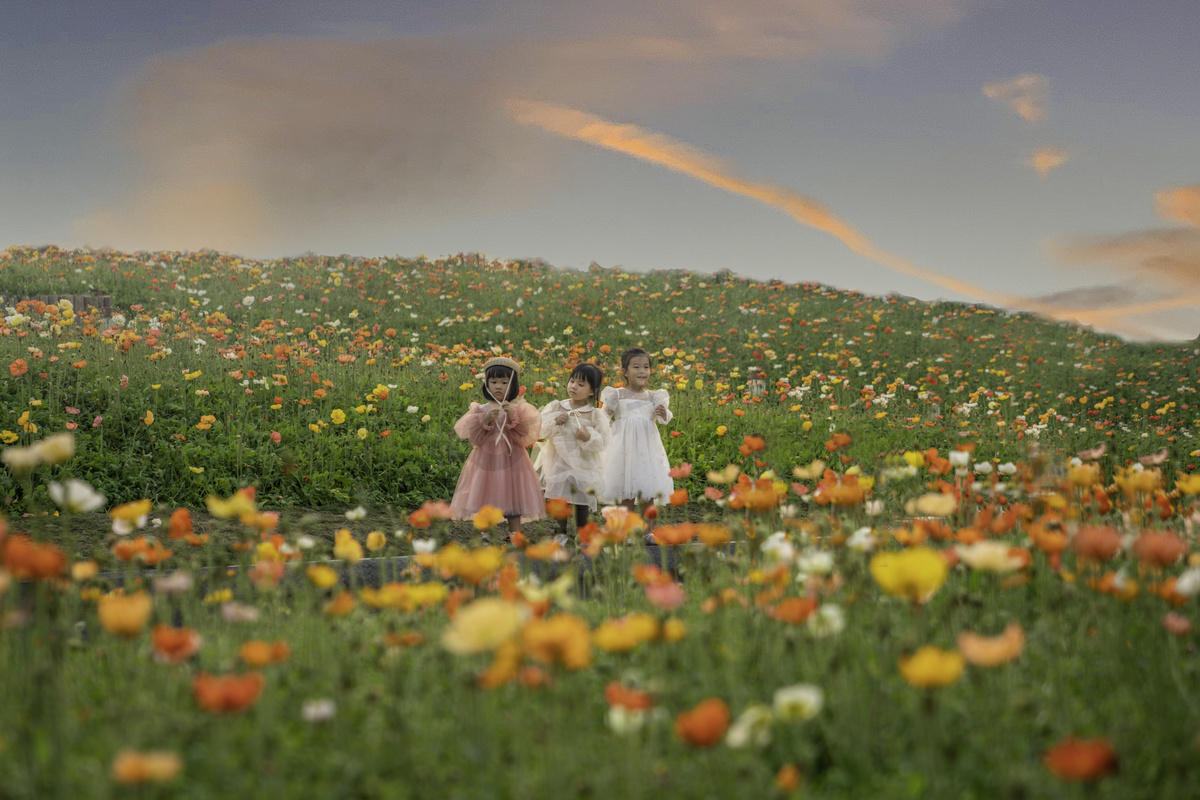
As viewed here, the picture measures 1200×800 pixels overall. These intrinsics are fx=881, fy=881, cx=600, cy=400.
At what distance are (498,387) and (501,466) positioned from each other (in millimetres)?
576

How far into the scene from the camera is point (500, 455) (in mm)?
6305

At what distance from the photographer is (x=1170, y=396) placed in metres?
14.5

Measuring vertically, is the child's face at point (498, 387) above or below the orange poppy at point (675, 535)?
above

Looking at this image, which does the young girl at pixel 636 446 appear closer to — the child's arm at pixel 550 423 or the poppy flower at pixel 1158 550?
the child's arm at pixel 550 423

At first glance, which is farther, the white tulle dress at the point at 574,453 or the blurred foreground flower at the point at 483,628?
the white tulle dress at the point at 574,453

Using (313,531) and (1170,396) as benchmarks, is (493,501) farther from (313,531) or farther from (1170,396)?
(1170,396)

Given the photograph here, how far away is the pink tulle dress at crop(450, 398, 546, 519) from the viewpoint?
Result: 20.5ft

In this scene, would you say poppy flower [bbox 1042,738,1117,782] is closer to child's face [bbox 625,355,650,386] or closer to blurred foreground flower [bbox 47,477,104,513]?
blurred foreground flower [bbox 47,477,104,513]

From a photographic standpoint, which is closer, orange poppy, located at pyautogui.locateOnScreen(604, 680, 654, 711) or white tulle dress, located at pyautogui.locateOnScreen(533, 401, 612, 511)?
orange poppy, located at pyautogui.locateOnScreen(604, 680, 654, 711)

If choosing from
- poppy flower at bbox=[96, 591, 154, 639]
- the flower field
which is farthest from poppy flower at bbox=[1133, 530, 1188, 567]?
poppy flower at bbox=[96, 591, 154, 639]

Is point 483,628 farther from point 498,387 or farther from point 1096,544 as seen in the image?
point 498,387

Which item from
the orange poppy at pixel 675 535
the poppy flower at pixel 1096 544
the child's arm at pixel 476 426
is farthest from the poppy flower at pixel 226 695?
the child's arm at pixel 476 426

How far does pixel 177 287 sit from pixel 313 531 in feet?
31.2

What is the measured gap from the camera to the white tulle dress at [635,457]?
6773mm
